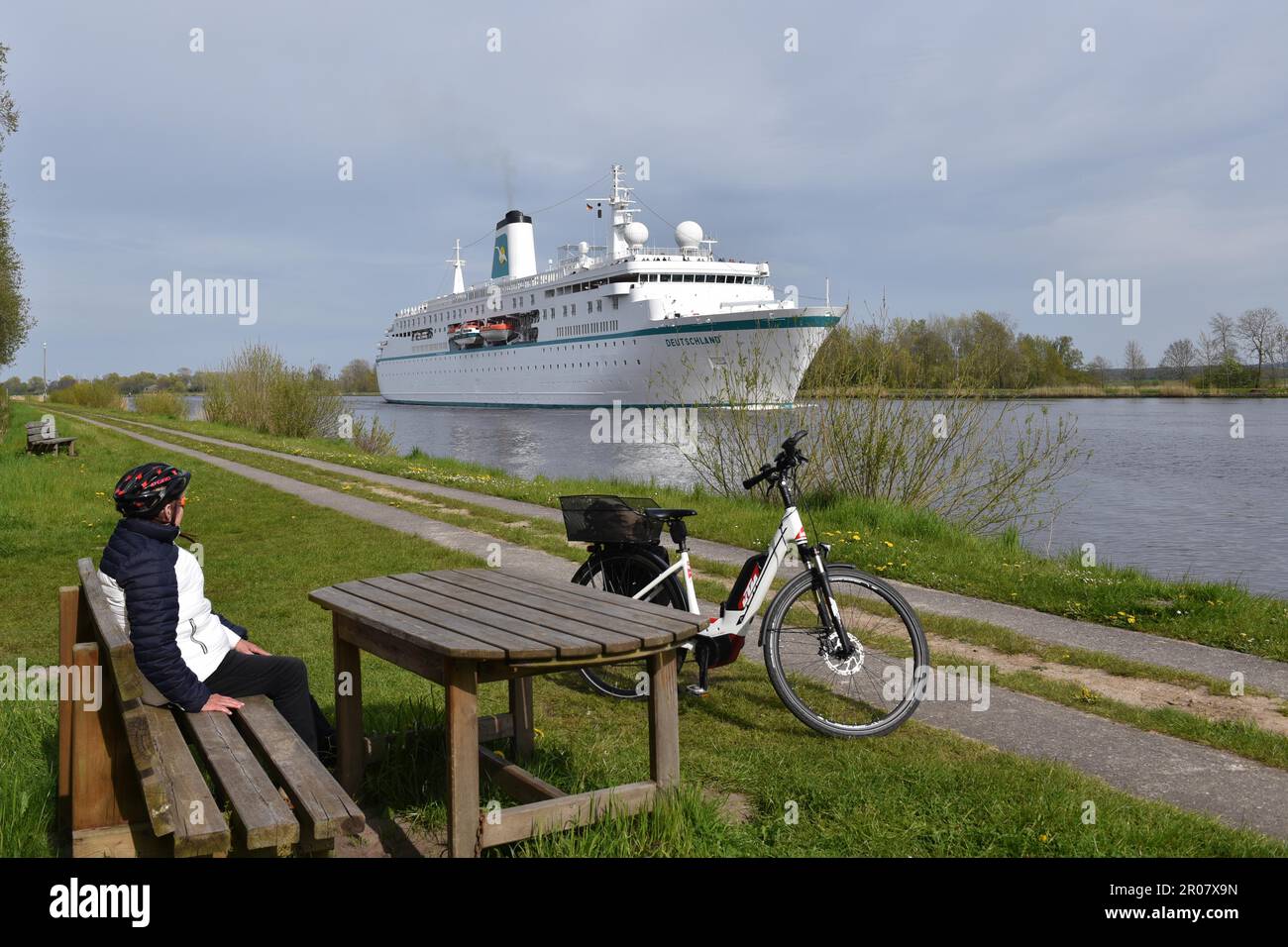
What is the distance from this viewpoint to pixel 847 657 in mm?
4324

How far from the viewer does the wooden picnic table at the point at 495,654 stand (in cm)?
278

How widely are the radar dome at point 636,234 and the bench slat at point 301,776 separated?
54.9 m

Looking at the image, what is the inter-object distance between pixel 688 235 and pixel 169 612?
5152 cm

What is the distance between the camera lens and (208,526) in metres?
10.7

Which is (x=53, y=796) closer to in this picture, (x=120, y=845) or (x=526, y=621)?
(x=120, y=845)

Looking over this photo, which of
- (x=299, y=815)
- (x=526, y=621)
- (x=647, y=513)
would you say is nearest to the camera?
(x=299, y=815)

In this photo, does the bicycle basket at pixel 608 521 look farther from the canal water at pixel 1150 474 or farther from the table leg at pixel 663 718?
the canal water at pixel 1150 474

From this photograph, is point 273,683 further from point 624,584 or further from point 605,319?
point 605,319

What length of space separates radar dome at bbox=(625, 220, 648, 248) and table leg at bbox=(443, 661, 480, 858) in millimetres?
55357

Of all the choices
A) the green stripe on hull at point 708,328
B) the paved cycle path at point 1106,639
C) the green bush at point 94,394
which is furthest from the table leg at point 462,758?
the green bush at point 94,394

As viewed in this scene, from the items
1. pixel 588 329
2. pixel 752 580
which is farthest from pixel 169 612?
pixel 588 329

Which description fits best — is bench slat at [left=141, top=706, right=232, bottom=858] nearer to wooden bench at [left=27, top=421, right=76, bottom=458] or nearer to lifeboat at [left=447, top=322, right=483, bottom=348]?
wooden bench at [left=27, top=421, right=76, bottom=458]
